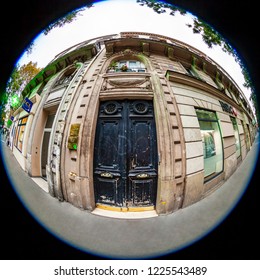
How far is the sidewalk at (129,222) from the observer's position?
117cm

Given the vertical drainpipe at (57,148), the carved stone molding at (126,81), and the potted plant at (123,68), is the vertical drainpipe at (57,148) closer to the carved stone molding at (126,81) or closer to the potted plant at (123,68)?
the carved stone molding at (126,81)

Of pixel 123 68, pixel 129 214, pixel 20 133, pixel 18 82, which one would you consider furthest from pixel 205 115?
pixel 18 82

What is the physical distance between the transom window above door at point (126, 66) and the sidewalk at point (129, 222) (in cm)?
117

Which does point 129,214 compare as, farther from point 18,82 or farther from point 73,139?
point 18,82

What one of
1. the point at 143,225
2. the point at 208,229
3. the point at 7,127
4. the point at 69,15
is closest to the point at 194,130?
the point at 143,225

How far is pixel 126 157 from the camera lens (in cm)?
96

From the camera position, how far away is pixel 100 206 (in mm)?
1076

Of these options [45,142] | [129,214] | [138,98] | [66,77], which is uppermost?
[66,77]

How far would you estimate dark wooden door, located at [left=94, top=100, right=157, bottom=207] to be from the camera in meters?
0.98

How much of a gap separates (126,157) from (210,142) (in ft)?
2.12

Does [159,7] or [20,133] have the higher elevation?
[159,7]

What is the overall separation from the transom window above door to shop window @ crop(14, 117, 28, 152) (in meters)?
0.88

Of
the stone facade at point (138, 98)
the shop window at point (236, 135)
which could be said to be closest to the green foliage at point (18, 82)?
the stone facade at point (138, 98)

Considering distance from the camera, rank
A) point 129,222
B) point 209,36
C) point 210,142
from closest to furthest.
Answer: point 210,142, point 129,222, point 209,36
